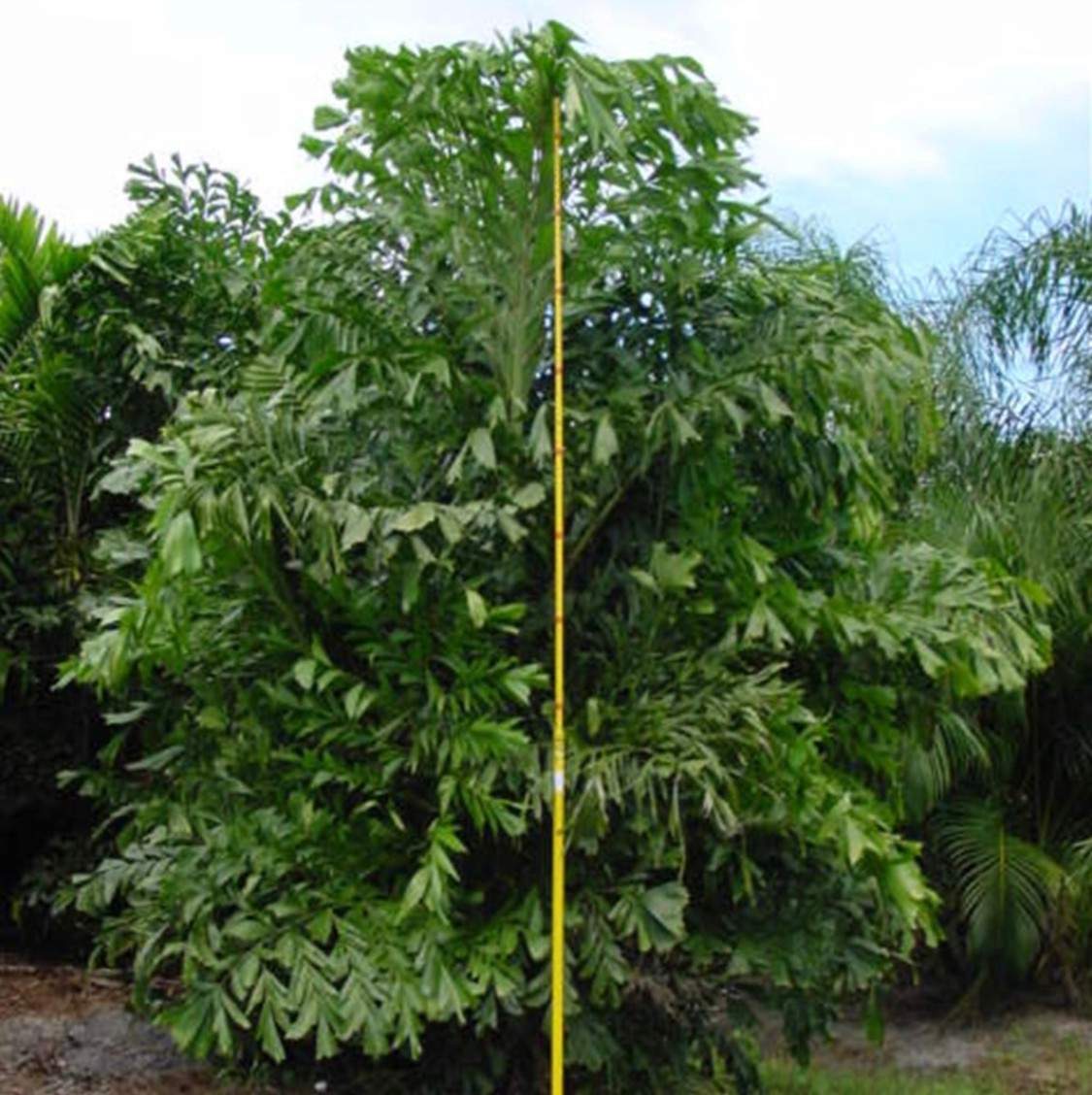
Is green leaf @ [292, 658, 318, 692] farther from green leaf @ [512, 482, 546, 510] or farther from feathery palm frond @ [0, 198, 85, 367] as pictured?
feathery palm frond @ [0, 198, 85, 367]

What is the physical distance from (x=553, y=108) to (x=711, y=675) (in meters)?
1.84

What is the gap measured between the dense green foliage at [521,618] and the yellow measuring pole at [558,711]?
101 mm

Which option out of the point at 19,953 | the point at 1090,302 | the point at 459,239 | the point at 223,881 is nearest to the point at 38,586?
the point at 19,953

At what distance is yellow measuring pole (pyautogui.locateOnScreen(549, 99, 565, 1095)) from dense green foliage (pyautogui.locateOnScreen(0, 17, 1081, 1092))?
0.10 meters

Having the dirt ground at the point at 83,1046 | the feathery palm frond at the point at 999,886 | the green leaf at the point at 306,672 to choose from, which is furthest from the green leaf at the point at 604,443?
the feathery palm frond at the point at 999,886

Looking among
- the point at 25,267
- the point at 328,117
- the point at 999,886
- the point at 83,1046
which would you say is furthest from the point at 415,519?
the point at 999,886

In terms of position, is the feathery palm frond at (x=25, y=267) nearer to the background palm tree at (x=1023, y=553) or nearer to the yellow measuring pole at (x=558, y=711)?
the yellow measuring pole at (x=558, y=711)

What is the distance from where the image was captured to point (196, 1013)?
16.4 feet

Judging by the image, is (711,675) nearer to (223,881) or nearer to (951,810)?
(223,881)

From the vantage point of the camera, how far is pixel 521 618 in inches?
201

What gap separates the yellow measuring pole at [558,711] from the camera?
460cm

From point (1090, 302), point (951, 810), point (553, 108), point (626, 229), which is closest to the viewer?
point (553, 108)

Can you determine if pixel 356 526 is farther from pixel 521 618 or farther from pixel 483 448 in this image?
pixel 521 618

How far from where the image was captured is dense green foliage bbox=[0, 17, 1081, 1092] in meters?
4.88
